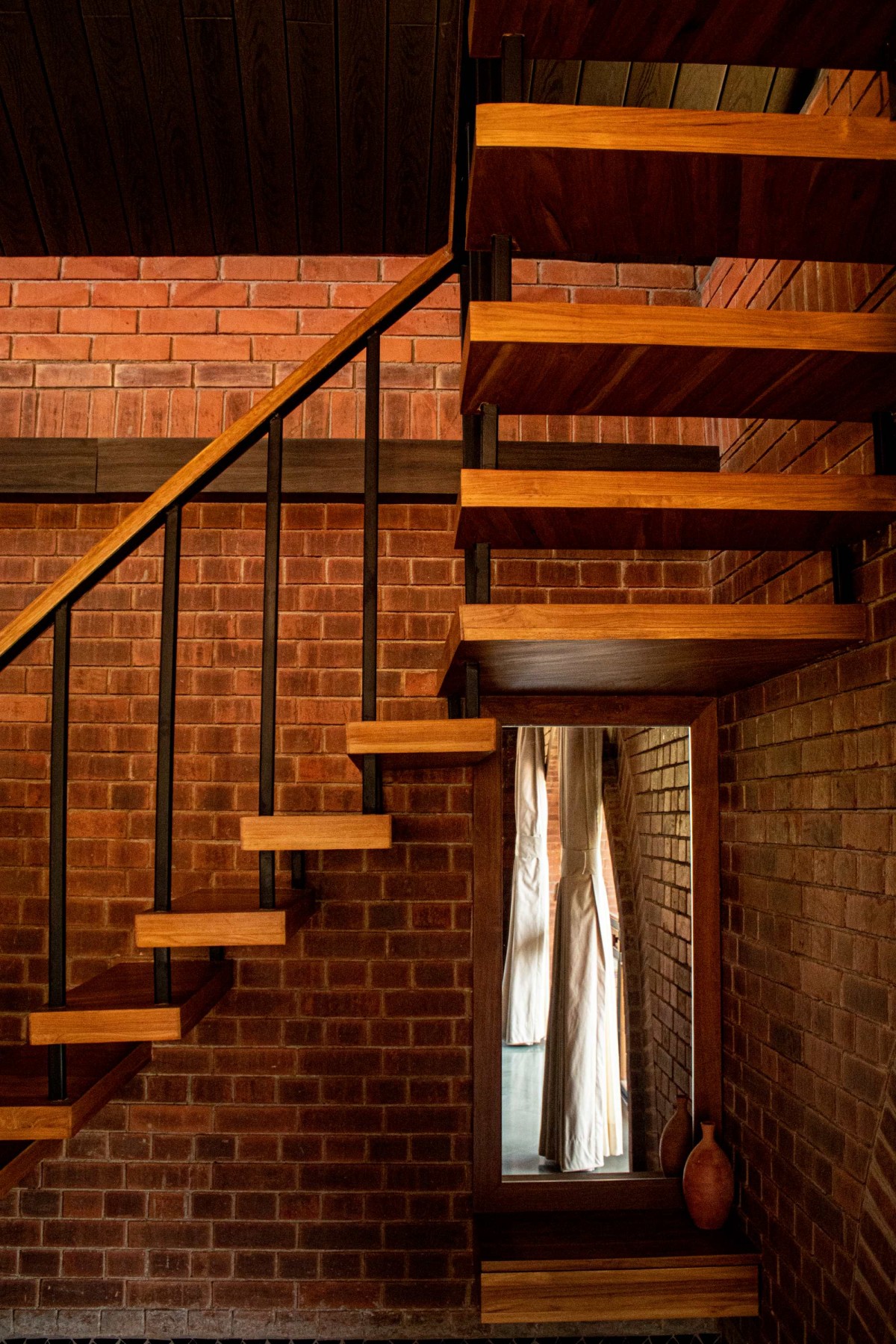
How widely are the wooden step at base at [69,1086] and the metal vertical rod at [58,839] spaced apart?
0.14 feet

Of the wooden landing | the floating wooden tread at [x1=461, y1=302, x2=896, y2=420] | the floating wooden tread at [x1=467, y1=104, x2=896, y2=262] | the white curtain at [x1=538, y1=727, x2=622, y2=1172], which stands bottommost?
the wooden landing

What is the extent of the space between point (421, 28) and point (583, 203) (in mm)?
1365

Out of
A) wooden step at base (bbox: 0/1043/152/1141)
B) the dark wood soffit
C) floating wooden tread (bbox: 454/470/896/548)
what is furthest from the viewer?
the dark wood soffit

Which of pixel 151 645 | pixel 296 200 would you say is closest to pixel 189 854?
pixel 151 645

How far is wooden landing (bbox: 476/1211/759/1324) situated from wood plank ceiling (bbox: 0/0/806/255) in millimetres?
2905

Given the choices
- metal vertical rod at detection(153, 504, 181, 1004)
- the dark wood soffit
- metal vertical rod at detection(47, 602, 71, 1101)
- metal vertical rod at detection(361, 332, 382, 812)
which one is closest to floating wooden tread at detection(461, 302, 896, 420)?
metal vertical rod at detection(361, 332, 382, 812)

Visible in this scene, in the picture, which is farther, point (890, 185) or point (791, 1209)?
point (791, 1209)

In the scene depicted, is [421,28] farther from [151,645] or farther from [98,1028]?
[98,1028]

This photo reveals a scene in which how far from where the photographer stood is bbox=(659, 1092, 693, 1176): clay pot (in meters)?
2.91

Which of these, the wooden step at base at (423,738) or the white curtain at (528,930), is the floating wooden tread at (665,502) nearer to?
the wooden step at base at (423,738)

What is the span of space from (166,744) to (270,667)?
27 centimetres

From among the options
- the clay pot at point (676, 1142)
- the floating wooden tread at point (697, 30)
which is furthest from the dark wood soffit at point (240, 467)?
the clay pot at point (676, 1142)

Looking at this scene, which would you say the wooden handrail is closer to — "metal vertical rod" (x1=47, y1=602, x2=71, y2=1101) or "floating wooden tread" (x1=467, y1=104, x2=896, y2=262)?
"metal vertical rod" (x1=47, y1=602, x2=71, y2=1101)

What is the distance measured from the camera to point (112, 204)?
3090 millimetres
